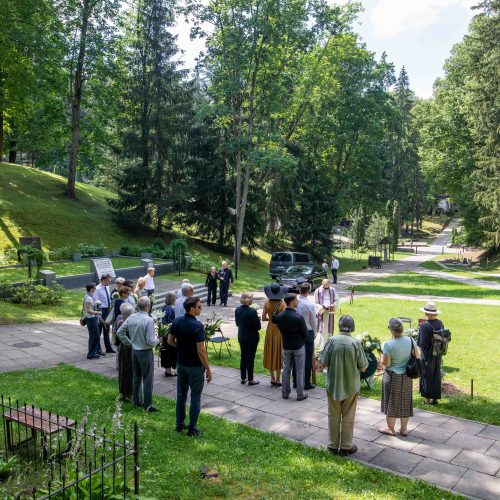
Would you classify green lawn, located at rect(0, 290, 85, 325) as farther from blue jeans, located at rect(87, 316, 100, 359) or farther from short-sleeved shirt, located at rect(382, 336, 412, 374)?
short-sleeved shirt, located at rect(382, 336, 412, 374)

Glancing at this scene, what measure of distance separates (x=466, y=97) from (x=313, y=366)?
38235 mm

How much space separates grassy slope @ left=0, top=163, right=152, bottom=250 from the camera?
88.4 ft

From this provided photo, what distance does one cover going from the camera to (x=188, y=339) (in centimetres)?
643

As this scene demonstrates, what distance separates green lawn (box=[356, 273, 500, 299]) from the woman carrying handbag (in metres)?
19.0

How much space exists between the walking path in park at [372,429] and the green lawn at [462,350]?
23.8 inches

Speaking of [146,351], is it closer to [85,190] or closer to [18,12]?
[18,12]

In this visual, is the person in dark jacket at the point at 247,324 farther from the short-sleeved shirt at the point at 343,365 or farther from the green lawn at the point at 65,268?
the green lawn at the point at 65,268

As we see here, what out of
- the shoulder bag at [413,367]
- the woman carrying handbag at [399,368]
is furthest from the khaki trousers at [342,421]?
the shoulder bag at [413,367]

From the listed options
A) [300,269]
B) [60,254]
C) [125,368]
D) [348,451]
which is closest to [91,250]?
[60,254]

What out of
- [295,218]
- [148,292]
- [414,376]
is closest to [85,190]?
[295,218]

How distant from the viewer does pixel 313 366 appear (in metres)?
9.07

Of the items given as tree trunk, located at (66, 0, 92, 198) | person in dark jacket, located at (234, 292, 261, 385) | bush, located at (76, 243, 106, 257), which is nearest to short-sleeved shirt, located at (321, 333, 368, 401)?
person in dark jacket, located at (234, 292, 261, 385)

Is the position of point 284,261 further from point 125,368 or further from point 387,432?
point 387,432

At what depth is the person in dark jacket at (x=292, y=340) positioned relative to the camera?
7.84 m
